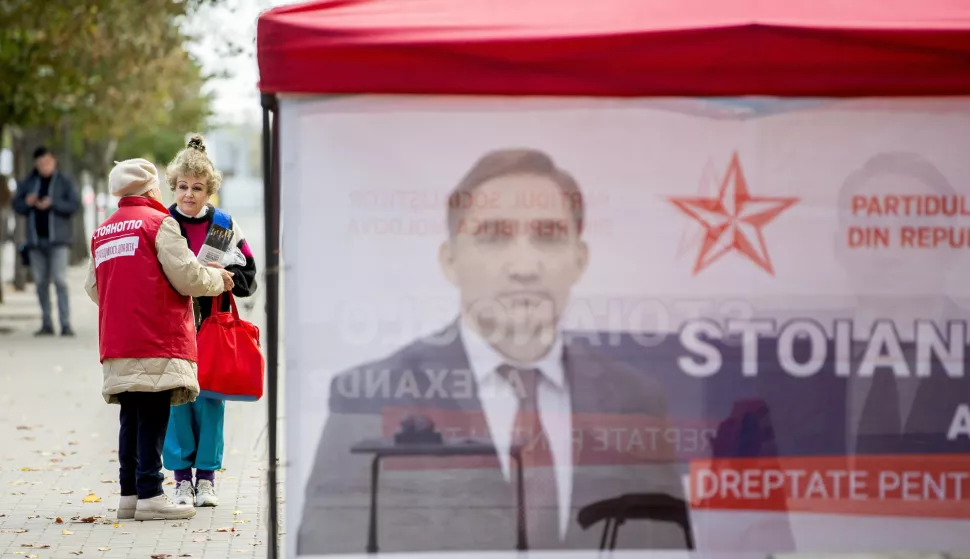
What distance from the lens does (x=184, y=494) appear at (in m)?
7.90

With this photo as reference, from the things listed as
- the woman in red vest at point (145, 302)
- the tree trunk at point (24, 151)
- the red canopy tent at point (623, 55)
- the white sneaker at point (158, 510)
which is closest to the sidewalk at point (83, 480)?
the white sneaker at point (158, 510)

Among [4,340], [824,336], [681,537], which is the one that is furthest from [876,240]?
[4,340]

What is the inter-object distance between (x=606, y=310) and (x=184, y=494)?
3.26 meters

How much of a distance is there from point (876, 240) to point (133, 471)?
3.89m

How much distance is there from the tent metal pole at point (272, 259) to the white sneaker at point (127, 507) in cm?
236

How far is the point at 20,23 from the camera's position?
20250 mm

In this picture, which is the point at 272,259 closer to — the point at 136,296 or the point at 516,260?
the point at 516,260

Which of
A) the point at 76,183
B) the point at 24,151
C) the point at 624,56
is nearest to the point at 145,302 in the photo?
the point at 624,56

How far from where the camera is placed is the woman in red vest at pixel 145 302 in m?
7.23

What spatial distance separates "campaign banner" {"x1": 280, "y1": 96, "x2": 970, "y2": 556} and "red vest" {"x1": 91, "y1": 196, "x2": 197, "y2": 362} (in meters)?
1.98

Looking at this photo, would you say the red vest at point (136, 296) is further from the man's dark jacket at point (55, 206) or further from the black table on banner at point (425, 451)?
the man's dark jacket at point (55, 206)

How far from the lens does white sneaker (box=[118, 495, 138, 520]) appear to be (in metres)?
7.72

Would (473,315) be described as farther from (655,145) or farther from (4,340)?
(4,340)

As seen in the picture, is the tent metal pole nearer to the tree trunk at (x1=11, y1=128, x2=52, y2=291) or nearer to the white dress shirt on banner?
the white dress shirt on banner
